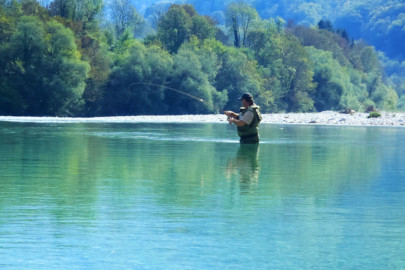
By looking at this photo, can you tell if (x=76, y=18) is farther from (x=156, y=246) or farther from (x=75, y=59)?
(x=156, y=246)

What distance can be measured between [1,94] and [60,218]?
5697 cm

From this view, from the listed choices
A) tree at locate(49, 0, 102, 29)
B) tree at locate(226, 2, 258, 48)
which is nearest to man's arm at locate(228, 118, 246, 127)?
tree at locate(49, 0, 102, 29)

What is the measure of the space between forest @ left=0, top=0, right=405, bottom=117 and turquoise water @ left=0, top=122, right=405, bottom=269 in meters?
30.4

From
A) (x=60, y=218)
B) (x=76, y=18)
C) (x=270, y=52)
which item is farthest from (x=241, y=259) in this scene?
(x=270, y=52)

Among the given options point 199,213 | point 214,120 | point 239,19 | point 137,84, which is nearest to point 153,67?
point 137,84

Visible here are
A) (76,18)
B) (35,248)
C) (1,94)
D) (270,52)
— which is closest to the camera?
(35,248)

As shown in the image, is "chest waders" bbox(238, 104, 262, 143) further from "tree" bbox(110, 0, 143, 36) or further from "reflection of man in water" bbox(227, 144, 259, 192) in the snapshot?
"tree" bbox(110, 0, 143, 36)

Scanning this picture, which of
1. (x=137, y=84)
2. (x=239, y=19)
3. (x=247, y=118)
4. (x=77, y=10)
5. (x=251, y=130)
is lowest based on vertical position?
(x=251, y=130)

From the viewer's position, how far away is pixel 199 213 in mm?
11398

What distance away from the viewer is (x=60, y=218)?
10766 millimetres

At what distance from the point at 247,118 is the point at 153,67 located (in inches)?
2034

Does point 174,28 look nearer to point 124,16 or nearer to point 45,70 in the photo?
point 124,16

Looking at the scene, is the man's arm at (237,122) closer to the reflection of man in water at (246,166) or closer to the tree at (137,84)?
the reflection of man in water at (246,166)

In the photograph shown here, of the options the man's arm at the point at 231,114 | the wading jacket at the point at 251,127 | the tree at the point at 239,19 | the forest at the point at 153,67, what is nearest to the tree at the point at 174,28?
the forest at the point at 153,67
